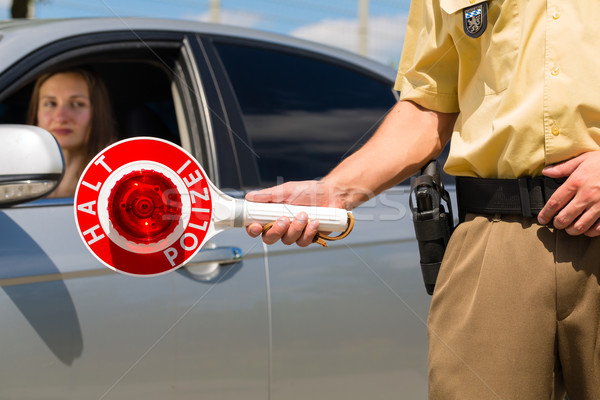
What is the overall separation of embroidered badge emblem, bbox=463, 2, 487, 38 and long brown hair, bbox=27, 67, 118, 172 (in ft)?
4.43

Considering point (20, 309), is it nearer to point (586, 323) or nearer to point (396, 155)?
point (396, 155)

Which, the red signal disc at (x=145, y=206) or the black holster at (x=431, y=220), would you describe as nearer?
the red signal disc at (x=145, y=206)

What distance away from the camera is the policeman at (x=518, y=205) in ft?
4.00

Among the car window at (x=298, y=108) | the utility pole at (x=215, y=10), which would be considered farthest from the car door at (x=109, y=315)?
the utility pole at (x=215, y=10)

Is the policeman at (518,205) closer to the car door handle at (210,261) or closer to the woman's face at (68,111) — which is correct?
the car door handle at (210,261)

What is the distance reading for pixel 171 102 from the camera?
245 cm

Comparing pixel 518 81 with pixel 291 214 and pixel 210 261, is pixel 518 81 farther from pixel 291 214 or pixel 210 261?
pixel 210 261

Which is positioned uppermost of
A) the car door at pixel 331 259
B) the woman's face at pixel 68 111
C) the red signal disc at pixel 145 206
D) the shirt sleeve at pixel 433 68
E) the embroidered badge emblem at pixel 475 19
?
the embroidered badge emblem at pixel 475 19

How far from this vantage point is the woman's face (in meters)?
Result: 2.25

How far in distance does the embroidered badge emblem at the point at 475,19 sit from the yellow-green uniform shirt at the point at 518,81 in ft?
0.03

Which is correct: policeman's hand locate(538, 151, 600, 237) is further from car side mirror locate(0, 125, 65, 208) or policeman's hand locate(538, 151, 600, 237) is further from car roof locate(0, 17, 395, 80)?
car roof locate(0, 17, 395, 80)

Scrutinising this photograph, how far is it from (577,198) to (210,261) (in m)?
1.09

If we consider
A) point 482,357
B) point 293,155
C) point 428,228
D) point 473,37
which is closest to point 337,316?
point 293,155

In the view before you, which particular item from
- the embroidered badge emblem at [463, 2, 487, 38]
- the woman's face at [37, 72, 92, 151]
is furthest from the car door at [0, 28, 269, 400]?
the embroidered badge emblem at [463, 2, 487, 38]
